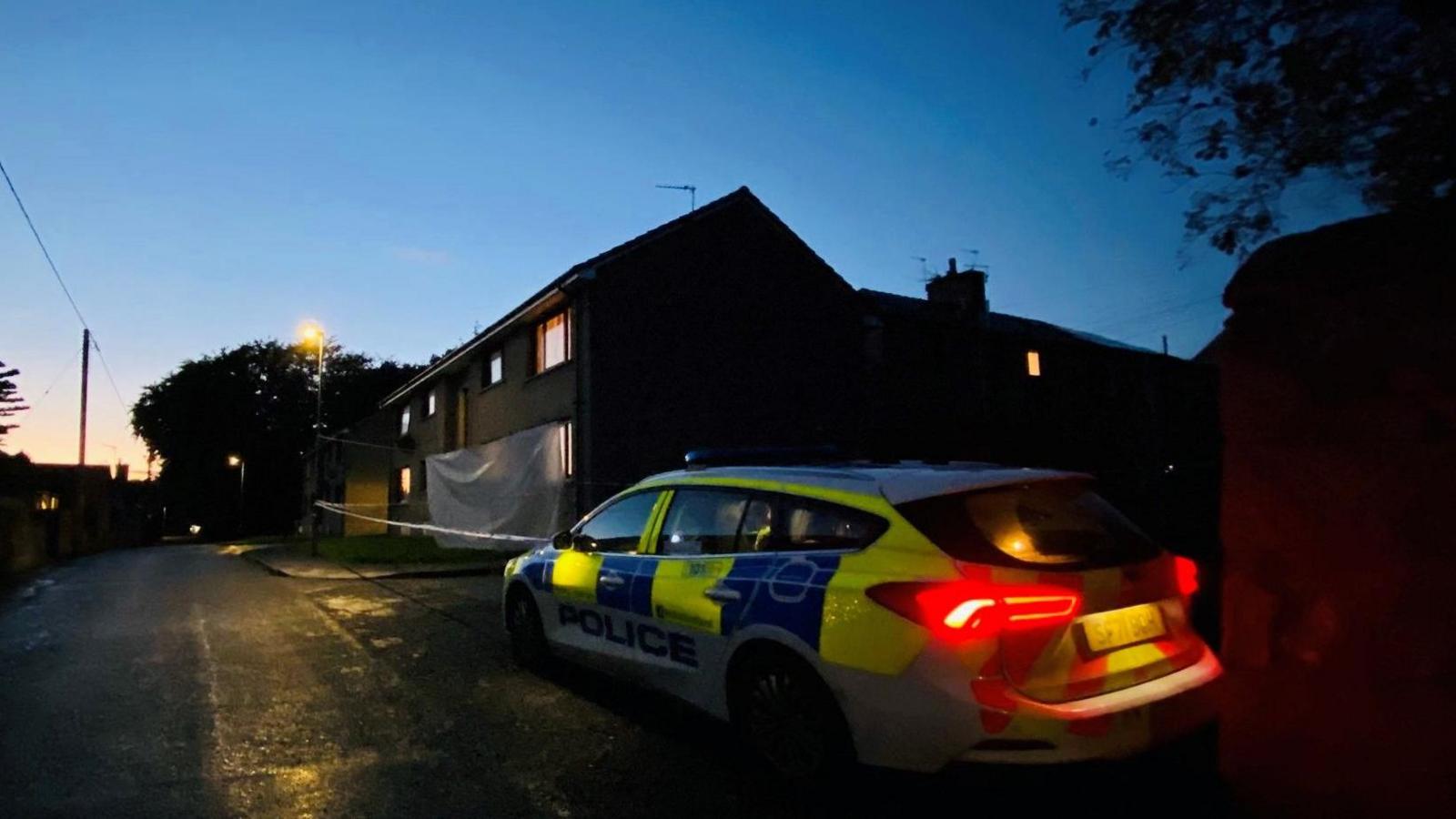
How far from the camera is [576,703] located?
18.7ft

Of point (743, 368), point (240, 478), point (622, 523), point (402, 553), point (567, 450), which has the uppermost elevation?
point (743, 368)

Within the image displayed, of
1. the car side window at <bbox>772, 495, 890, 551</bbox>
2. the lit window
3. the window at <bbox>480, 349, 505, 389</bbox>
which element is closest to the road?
the car side window at <bbox>772, 495, 890, 551</bbox>

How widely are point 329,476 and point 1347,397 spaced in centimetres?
4194

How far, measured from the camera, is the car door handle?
4.33 metres

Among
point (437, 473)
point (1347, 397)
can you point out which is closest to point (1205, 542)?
point (1347, 397)

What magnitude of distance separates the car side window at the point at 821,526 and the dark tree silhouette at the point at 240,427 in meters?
55.0

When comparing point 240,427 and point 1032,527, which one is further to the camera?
point 240,427

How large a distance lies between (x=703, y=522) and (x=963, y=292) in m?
21.7

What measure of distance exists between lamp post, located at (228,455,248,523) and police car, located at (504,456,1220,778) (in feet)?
179

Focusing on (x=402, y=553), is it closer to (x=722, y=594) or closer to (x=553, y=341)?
(x=553, y=341)

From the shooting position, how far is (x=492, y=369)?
899 inches

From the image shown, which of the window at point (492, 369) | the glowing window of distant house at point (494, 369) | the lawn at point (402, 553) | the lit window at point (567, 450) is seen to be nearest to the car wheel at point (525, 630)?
the lawn at point (402, 553)

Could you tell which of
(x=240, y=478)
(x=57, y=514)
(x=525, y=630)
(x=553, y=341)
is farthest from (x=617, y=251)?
(x=240, y=478)

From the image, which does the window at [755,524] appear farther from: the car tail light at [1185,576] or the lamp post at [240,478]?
the lamp post at [240,478]
